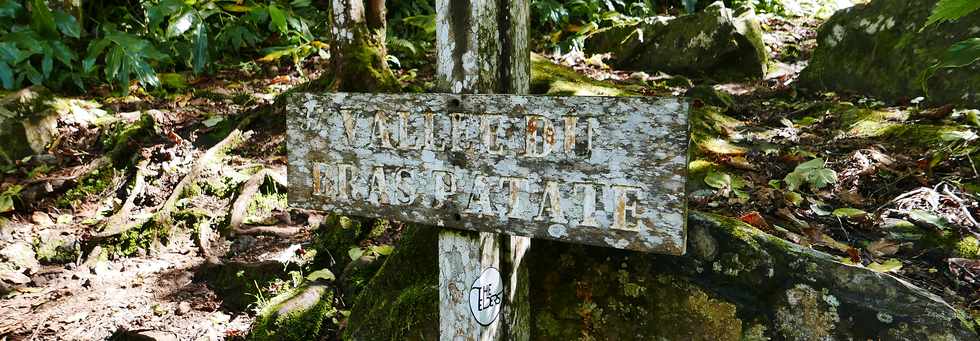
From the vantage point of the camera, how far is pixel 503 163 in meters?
1.75

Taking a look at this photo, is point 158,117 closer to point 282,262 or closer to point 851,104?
point 282,262

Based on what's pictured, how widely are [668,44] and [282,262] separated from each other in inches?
181

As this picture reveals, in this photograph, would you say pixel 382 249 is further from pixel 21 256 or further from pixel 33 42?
pixel 33 42

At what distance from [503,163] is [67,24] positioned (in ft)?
17.3

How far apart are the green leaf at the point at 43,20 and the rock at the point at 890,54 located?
6.11 metres

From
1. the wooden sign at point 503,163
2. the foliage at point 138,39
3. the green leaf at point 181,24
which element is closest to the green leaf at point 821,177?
the wooden sign at point 503,163

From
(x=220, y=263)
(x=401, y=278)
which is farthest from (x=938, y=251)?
(x=220, y=263)

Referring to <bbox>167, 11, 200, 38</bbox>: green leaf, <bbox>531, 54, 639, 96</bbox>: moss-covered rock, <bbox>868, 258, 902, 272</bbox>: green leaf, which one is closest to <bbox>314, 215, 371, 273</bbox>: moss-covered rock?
<bbox>531, 54, 639, 96</bbox>: moss-covered rock

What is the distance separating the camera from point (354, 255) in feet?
11.8

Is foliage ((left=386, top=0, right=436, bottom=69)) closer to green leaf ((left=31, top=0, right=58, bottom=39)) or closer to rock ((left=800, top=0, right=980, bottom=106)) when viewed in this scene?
green leaf ((left=31, top=0, right=58, bottom=39))

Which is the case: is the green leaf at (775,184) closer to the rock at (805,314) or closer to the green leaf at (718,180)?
the green leaf at (718,180)

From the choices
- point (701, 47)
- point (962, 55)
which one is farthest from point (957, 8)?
point (701, 47)

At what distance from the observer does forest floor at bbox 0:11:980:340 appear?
304cm

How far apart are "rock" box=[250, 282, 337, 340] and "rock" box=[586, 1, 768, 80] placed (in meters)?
4.47
